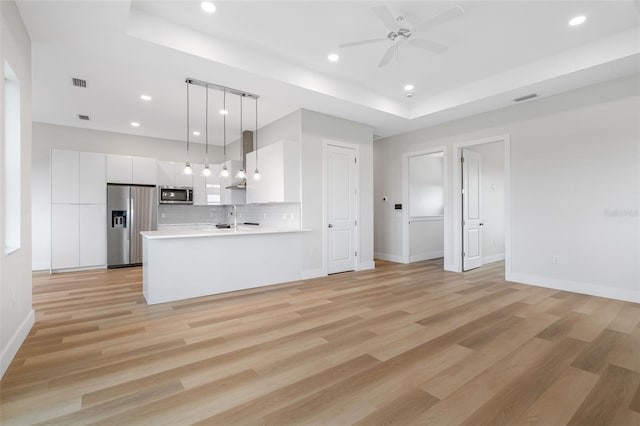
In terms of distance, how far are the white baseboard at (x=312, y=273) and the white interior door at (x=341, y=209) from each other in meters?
0.16

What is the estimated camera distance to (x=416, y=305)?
3793 mm

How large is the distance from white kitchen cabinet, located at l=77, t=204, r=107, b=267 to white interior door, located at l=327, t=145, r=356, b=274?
4804 mm

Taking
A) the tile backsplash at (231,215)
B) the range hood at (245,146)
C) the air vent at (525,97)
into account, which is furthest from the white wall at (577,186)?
the range hood at (245,146)

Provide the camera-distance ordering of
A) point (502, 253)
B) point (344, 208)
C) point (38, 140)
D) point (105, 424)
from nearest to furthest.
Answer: point (105, 424) → point (344, 208) → point (38, 140) → point (502, 253)

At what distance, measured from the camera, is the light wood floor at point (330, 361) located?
180 centimetres

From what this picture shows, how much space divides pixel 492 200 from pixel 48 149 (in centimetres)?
960

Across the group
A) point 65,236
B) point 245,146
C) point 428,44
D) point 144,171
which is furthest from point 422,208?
point 65,236

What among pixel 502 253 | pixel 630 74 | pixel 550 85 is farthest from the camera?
pixel 502 253

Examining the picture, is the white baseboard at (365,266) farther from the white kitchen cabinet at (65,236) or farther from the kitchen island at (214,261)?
the white kitchen cabinet at (65,236)

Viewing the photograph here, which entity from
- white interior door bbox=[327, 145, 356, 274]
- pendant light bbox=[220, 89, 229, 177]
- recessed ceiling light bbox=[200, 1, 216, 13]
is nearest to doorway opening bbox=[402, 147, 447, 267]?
white interior door bbox=[327, 145, 356, 274]

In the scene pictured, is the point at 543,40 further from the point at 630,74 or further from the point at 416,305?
the point at 416,305

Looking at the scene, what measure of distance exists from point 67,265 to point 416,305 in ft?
21.8

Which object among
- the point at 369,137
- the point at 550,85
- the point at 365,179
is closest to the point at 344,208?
the point at 365,179

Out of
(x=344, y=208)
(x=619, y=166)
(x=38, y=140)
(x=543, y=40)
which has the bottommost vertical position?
(x=344, y=208)
